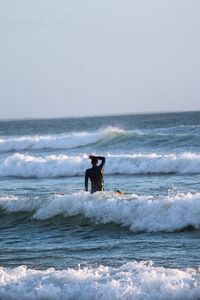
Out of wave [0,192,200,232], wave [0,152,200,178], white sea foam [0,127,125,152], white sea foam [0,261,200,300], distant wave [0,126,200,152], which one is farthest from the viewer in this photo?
white sea foam [0,127,125,152]

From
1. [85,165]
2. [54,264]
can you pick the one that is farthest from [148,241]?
[85,165]

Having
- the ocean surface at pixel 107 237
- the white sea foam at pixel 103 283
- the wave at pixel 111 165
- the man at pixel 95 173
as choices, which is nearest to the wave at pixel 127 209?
the ocean surface at pixel 107 237

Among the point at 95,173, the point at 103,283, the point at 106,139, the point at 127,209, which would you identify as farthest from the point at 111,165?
the point at 103,283

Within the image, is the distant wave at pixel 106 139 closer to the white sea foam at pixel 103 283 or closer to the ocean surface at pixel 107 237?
the ocean surface at pixel 107 237

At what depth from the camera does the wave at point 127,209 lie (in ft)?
59.5

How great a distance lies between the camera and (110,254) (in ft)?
49.9

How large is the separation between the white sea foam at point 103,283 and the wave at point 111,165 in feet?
59.7

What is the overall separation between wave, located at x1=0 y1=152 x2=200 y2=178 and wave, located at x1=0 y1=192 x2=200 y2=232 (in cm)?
1075

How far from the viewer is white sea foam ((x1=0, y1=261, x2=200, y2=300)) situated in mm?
12234

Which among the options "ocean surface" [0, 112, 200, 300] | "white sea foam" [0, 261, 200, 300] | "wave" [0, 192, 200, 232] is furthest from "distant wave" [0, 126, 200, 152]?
"white sea foam" [0, 261, 200, 300]

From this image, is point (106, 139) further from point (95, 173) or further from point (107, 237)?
point (107, 237)

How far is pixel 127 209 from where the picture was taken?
19.3 meters

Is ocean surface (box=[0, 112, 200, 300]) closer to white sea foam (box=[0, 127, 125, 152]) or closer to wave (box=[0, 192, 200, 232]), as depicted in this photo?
wave (box=[0, 192, 200, 232])

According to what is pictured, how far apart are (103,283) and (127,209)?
6.73 meters
